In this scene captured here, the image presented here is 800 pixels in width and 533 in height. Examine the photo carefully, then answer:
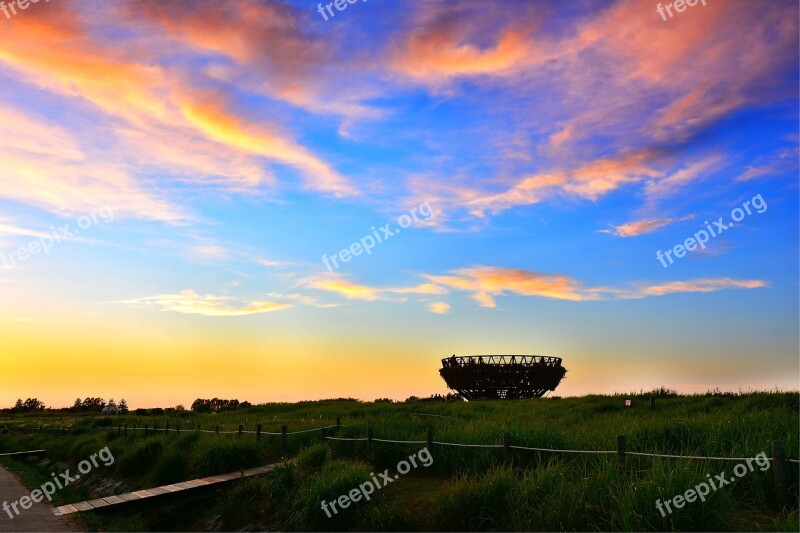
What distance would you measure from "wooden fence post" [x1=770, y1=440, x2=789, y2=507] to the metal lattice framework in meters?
30.6

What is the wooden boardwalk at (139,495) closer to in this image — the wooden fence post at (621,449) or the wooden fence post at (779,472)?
the wooden fence post at (621,449)

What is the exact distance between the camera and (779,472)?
904 centimetres

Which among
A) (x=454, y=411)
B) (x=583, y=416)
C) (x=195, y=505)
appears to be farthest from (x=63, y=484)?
(x=583, y=416)

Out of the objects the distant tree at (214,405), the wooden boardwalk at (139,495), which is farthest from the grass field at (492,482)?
the distant tree at (214,405)

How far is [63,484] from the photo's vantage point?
23.7 meters

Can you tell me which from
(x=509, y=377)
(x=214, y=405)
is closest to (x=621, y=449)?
(x=509, y=377)

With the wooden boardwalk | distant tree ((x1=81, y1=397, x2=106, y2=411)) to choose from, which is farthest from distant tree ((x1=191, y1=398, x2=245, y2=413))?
the wooden boardwalk

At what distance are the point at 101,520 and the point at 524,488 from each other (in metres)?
10.5

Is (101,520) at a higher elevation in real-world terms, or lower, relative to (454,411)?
lower

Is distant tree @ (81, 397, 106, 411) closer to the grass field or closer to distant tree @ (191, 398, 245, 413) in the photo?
distant tree @ (191, 398, 245, 413)

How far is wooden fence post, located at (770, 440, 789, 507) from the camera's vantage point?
29.4 ft

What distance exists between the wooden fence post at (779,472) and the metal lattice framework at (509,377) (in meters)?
30.6

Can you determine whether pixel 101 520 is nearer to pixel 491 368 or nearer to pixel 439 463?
pixel 439 463

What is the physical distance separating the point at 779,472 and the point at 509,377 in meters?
30.9
